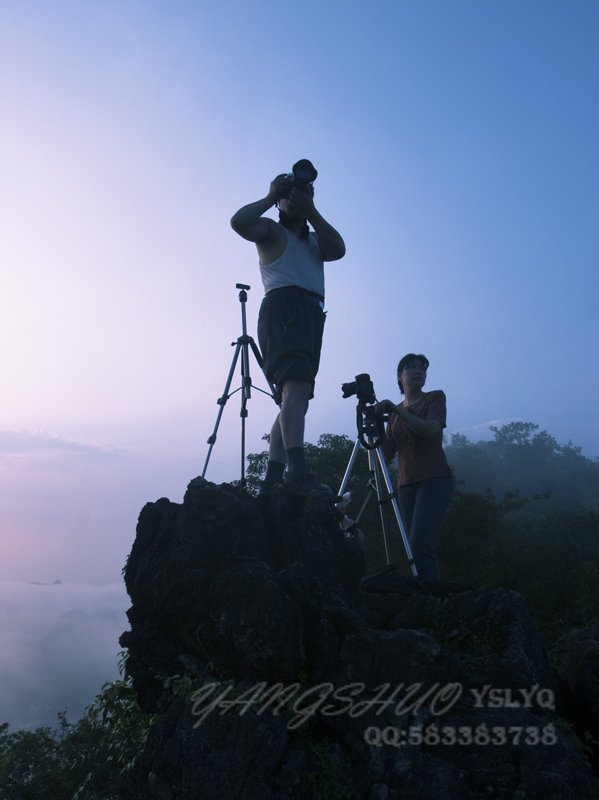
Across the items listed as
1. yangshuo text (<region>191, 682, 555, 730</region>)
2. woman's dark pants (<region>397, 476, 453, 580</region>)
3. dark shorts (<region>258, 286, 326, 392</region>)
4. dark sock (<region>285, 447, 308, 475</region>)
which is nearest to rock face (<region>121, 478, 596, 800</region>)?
yangshuo text (<region>191, 682, 555, 730</region>)

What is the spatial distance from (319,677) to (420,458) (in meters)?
2.29

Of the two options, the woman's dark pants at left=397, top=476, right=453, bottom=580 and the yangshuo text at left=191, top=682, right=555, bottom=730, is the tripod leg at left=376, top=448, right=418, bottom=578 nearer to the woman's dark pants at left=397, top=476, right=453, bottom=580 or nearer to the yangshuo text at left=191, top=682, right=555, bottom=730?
the woman's dark pants at left=397, top=476, right=453, bottom=580

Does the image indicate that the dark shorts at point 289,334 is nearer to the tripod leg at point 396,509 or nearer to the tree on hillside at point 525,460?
the tripod leg at point 396,509

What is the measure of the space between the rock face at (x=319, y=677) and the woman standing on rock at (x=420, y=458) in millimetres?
647

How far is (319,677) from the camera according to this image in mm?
2785

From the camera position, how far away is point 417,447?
4.67m

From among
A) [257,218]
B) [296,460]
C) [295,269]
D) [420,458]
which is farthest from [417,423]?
[257,218]

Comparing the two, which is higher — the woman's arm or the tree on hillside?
the tree on hillside

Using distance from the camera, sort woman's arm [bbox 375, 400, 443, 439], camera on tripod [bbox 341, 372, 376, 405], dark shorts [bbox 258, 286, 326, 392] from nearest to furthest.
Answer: dark shorts [bbox 258, 286, 326, 392] < woman's arm [bbox 375, 400, 443, 439] < camera on tripod [bbox 341, 372, 376, 405]

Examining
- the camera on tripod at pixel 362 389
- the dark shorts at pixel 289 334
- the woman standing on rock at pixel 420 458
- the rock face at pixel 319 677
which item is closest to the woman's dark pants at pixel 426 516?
the woman standing on rock at pixel 420 458

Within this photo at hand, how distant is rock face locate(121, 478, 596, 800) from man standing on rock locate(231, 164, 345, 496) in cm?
58

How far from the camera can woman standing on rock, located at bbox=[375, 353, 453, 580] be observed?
428 cm

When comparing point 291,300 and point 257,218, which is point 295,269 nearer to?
point 291,300

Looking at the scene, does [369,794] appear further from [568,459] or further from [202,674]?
[568,459]
